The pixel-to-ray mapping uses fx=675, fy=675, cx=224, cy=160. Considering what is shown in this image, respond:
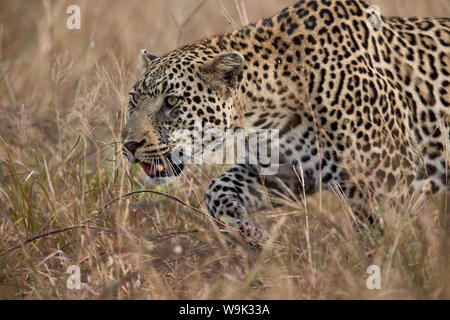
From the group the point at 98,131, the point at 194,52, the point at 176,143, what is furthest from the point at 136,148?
the point at 98,131

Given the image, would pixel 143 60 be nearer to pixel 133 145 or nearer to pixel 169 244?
pixel 133 145

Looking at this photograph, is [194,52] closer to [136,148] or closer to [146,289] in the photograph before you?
[136,148]

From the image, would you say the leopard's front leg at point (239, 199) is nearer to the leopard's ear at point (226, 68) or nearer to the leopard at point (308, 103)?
the leopard at point (308, 103)

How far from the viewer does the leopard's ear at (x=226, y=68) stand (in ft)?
16.7

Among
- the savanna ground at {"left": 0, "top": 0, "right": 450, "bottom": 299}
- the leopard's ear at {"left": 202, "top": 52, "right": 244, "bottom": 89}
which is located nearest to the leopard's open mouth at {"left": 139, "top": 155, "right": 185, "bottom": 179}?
the savanna ground at {"left": 0, "top": 0, "right": 450, "bottom": 299}

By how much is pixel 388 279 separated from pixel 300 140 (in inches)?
65.3

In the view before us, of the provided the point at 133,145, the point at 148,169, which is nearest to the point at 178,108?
the point at 133,145

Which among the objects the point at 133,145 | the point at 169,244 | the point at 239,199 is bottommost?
the point at 169,244

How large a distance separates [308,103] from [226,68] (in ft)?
2.22

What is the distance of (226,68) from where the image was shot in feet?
16.9

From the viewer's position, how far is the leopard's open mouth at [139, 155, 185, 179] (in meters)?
5.18

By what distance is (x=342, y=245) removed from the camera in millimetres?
4297

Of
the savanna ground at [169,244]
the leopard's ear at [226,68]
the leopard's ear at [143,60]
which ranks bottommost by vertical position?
the savanna ground at [169,244]

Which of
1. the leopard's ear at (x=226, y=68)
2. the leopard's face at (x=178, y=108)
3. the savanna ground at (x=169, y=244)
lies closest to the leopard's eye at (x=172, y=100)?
the leopard's face at (x=178, y=108)
